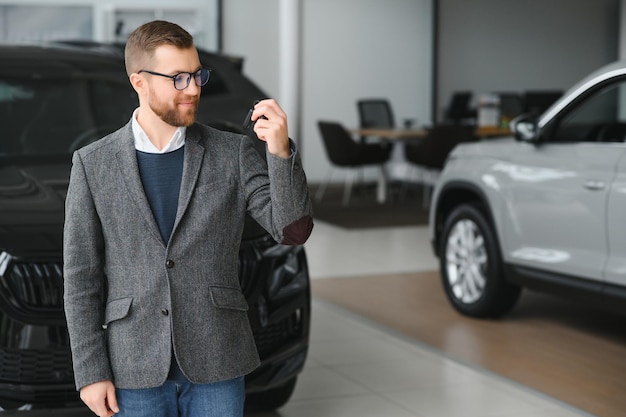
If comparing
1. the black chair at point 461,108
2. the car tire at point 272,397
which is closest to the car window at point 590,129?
the car tire at point 272,397

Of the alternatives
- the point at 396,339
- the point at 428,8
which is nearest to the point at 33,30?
the point at 428,8

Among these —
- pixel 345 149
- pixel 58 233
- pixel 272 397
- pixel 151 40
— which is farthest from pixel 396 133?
pixel 151 40

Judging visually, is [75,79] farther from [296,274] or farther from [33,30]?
[33,30]

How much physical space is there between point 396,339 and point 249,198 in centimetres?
363

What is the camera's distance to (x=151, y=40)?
7.77 feet

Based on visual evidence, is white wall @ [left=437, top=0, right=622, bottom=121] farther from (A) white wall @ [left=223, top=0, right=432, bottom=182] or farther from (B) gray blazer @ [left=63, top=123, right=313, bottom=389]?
(B) gray blazer @ [left=63, top=123, right=313, bottom=389]

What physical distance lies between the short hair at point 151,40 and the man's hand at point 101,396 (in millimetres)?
682

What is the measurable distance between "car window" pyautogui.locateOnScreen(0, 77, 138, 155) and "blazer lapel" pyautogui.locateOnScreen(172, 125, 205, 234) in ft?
7.98

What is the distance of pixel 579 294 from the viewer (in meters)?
5.69

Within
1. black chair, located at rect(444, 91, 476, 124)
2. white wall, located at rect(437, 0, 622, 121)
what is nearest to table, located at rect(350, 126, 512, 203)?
black chair, located at rect(444, 91, 476, 124)

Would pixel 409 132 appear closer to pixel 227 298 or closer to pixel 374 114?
pixel 374 114

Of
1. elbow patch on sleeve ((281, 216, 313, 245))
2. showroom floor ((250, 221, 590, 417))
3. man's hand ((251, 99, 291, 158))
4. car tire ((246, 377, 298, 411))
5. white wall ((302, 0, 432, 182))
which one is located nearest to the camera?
man's hand ((251, 99, 291, 158))

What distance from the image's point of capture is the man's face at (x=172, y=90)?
236 cm

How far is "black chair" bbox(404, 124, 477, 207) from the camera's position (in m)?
12.8
